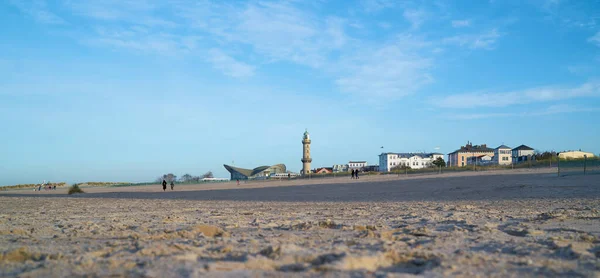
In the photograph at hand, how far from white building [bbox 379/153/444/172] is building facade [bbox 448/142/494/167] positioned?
4490mm

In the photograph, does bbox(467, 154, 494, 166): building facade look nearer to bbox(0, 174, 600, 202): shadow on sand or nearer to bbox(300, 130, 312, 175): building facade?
bbox(300, 130, 312, 175): building facade

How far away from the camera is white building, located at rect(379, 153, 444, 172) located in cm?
9365

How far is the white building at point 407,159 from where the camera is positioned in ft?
307

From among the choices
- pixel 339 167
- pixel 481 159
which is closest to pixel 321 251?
pixel 481 159

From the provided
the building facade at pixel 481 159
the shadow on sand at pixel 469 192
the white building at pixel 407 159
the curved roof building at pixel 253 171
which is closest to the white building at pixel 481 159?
the building facade at pixel 481 159

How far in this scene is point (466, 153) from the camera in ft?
290

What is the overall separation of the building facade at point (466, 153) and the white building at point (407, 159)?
177 inches

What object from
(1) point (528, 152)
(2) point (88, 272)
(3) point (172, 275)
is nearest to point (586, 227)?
(3) point (172, 275)

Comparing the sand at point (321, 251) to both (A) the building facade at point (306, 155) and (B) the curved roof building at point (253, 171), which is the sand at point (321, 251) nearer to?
(A) the building facade at point (306, 155)

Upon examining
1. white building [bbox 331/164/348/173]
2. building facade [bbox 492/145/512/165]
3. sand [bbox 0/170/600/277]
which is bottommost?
white building [bbox 331/164/348/173]

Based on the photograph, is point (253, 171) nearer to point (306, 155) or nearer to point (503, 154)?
point (306, 155)

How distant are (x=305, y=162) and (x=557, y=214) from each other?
244 feet

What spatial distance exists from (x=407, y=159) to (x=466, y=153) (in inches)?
477

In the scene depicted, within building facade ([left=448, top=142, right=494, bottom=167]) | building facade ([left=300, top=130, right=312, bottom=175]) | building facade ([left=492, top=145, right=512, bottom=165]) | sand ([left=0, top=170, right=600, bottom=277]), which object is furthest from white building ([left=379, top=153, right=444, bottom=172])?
sand ([left=0, top=170, right=600, bottom=277])
